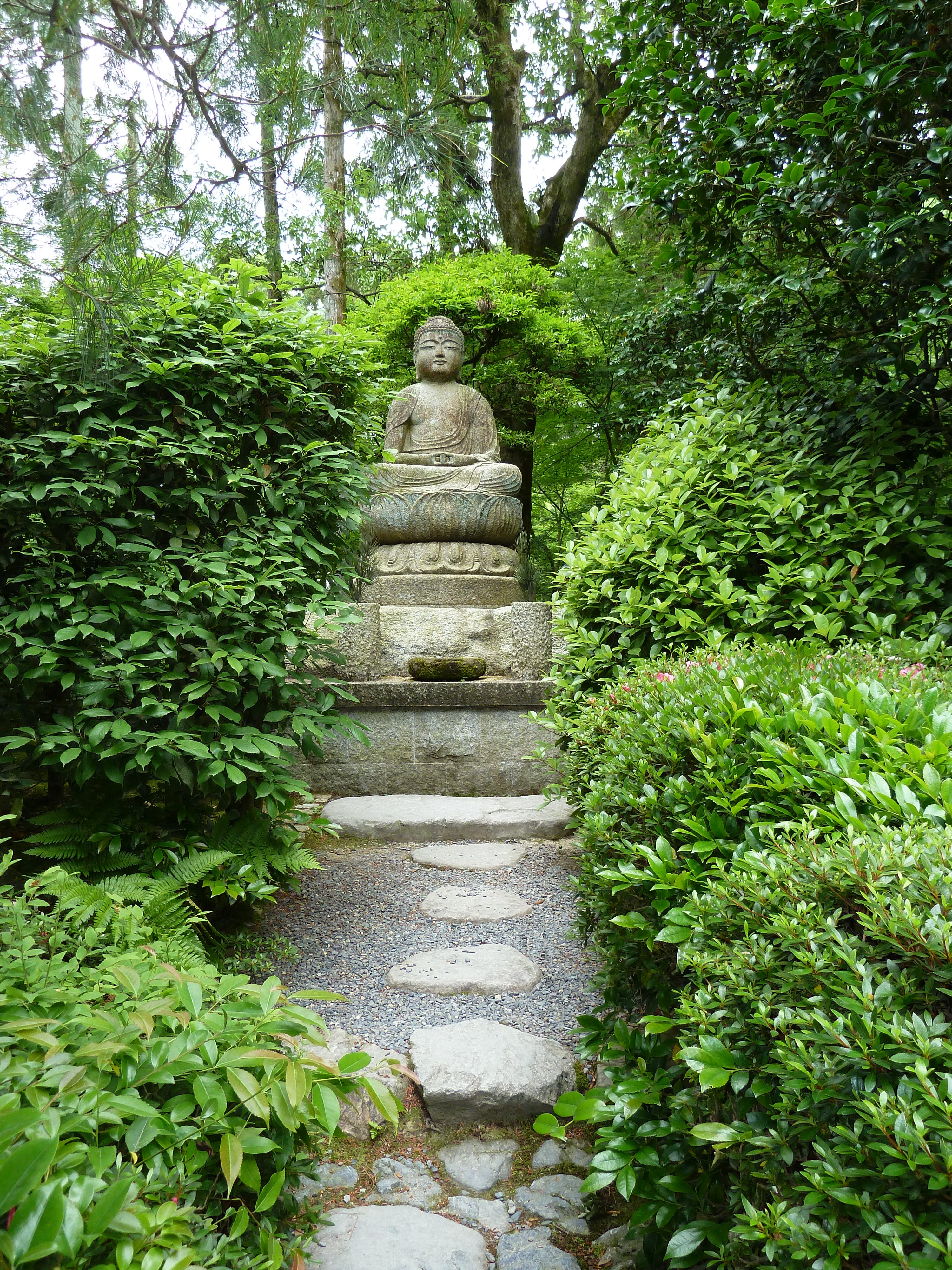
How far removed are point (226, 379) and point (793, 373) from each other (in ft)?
8.77

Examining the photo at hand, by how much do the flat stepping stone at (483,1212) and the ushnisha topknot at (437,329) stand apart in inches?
286

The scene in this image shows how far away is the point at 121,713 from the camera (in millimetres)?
2576

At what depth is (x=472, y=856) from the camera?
154 inches

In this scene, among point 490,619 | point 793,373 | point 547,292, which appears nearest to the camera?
point 793,373

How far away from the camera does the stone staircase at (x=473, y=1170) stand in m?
1.60

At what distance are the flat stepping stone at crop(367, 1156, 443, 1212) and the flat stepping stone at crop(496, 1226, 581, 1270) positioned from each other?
0.21 meters

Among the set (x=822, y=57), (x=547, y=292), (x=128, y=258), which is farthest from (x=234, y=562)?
(x=547, y=292)

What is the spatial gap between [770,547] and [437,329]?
5.53 metres

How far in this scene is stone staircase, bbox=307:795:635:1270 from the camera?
5.26 feet

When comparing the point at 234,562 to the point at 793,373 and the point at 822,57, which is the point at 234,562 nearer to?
the point at 793,373

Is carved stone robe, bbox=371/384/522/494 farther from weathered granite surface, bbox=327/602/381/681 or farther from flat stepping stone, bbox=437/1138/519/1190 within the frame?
flat stepping stone, bbox=437/1138/519/1190

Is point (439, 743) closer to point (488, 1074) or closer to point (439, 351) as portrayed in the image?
point (488, 1074)

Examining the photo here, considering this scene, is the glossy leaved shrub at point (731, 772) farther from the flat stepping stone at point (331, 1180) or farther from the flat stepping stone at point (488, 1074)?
the flat stepping stone at point (331, 1180)

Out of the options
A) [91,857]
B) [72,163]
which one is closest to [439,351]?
[72,163]
